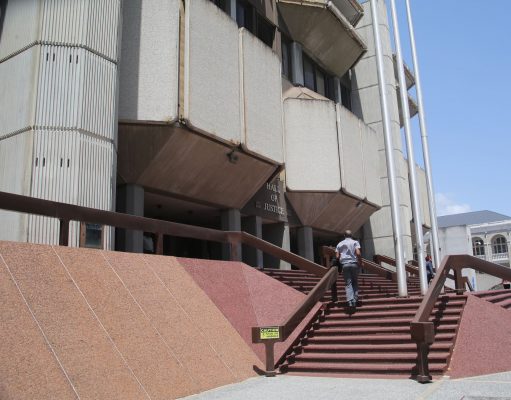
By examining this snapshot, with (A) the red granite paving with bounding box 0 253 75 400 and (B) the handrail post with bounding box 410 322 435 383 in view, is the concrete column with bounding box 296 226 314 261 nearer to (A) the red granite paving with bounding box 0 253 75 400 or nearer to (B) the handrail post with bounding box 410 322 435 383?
(B) the handrail post with bounding box 410 322 435 383

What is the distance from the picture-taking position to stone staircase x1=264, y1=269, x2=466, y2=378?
316 inches

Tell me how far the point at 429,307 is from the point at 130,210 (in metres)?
9.25

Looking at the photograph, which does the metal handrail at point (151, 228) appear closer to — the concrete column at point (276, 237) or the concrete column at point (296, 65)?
the concrete column at point (276, 237)

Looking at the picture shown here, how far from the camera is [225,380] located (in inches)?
304

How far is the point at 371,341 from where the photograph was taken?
8984 millimetres

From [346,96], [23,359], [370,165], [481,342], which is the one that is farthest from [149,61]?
[346,96]

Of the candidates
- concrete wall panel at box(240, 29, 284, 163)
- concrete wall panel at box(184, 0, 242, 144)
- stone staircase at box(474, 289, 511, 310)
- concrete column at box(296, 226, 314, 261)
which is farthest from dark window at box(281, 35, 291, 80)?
stone staircase at box(474, 289, 511, 310)

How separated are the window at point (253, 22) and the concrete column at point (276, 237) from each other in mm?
7802

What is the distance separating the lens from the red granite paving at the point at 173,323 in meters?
7.45

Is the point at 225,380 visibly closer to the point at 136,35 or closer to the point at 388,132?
the point at 388,132

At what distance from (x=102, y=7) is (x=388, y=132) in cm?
771

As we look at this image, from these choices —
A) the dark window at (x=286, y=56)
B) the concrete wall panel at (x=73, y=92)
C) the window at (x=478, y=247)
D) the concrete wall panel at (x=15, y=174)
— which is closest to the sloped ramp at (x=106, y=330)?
the concrete wall panel at (x=15, y=174)

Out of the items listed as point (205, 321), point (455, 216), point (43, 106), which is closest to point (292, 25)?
point (43, 106)

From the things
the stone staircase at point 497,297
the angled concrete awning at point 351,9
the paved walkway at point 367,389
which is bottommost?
the paved walkway at point 367,389
